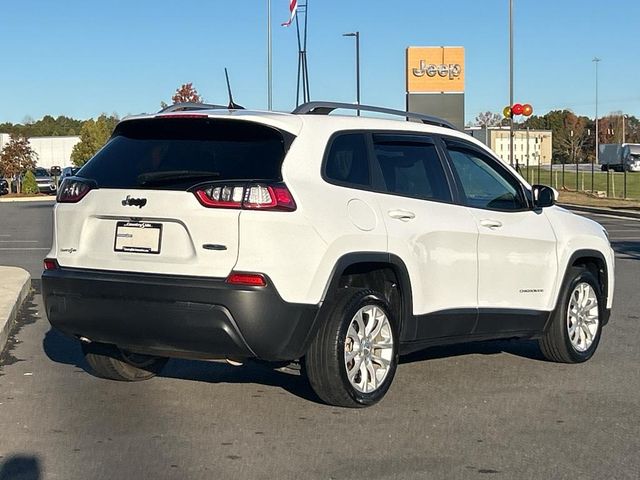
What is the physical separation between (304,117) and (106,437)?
226 cm

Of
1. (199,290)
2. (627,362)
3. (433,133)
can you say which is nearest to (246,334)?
(199,290)

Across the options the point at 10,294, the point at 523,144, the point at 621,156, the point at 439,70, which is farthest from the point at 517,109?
A: the point at 523,144

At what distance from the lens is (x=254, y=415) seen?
6.11 metres

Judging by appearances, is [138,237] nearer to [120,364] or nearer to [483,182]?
[120,364]

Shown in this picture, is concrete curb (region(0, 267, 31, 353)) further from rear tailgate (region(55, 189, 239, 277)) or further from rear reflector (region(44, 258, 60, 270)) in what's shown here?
rear tailgate (region(55, 189, 239, 277))

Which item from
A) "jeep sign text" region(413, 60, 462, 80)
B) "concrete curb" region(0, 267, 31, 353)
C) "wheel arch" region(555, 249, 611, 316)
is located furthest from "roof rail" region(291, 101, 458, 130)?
"jeep sign text" region(413, 60, 462, 80)

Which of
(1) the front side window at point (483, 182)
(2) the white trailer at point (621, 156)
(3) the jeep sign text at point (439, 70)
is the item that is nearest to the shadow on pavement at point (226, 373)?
(1) the front side window at point (483, 182)

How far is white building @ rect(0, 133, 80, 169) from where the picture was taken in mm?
85625

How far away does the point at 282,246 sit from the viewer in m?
5.57

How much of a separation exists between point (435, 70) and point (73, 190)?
46.5 m

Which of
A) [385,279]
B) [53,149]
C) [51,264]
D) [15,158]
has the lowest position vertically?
[385,279]

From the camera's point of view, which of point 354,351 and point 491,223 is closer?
point 354,351

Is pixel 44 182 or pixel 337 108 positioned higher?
pixel 44 182

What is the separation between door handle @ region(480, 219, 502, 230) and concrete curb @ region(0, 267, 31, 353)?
162 inches
